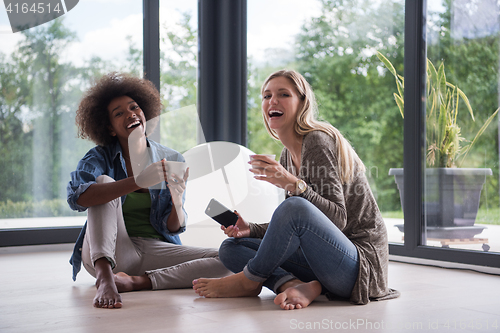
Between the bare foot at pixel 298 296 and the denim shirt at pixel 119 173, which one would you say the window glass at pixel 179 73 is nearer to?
the denim shirt at pixel 119 173

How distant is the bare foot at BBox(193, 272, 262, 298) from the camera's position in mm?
1700

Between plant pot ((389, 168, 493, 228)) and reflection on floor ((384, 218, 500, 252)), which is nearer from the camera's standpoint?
reflection on floor ((384, 218, 500, 252))

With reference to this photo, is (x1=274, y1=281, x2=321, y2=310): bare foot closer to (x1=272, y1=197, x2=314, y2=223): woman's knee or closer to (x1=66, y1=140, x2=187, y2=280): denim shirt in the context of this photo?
(x1=272, y1=197, x2=314, y2=223): woman's knee

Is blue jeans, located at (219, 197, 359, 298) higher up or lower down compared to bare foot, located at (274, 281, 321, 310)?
higher up

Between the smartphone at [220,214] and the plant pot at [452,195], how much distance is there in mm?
1348

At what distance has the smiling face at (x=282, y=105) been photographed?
171 cm

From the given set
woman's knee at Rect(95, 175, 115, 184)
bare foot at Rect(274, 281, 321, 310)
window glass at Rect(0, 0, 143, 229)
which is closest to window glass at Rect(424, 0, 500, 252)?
bare foot at Rect(274, 281, 321, 310)

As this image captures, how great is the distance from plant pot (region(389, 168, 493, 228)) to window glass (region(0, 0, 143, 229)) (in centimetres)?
225

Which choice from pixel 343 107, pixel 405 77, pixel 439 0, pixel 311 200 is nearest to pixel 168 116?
pixel 343 107

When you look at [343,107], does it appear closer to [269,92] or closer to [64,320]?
[269,92]

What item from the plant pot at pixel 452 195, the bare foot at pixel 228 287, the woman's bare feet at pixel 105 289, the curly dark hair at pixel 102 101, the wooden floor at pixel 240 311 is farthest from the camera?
the plant pot at pixel 452 195

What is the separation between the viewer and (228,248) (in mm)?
1802

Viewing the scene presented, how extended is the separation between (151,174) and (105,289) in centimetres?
41

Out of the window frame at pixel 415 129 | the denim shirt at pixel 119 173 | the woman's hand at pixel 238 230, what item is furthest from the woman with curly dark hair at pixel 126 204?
the window frame at pixel 415 129
